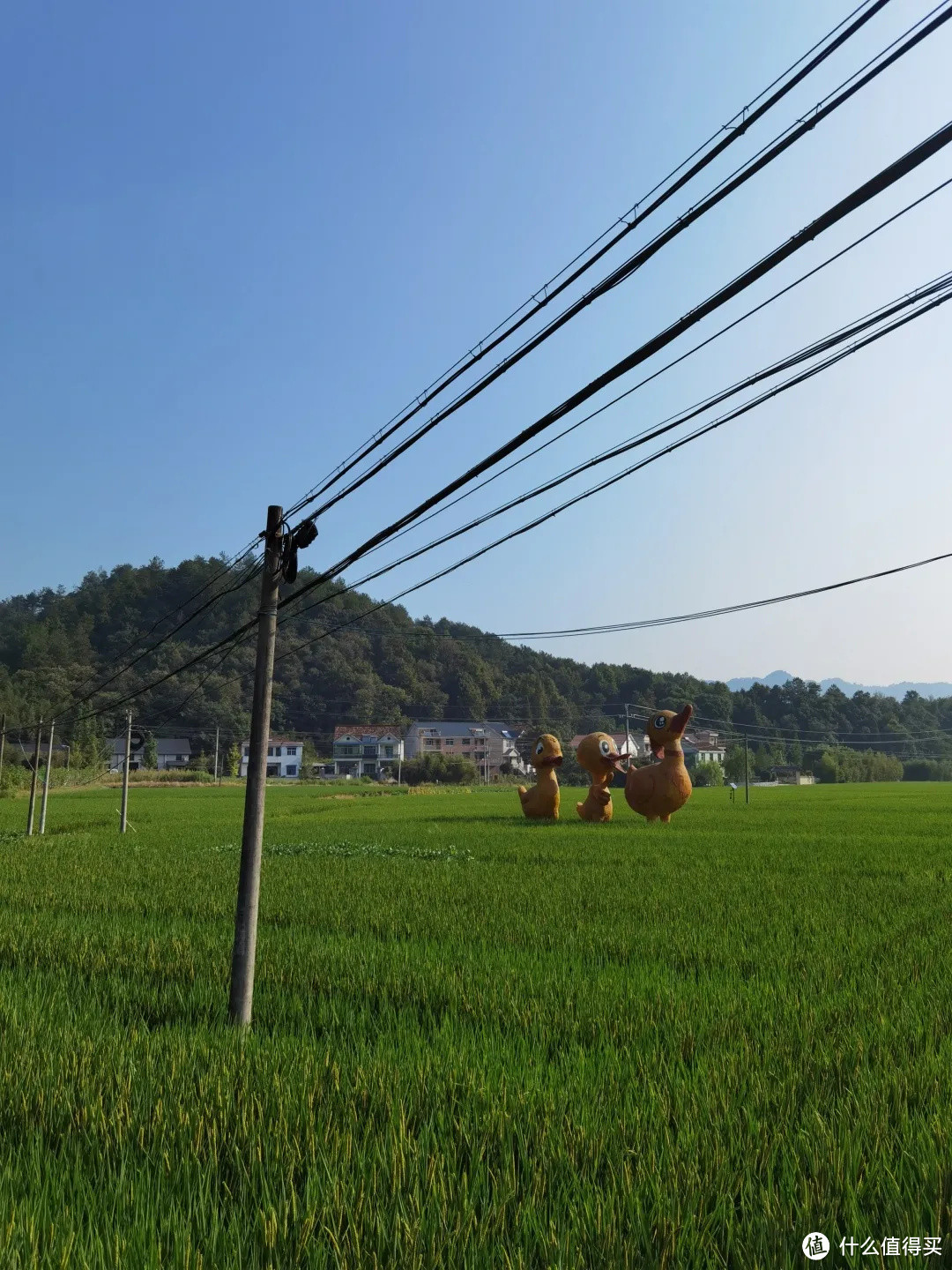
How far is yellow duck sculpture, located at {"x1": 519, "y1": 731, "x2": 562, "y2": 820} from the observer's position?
90.6 ft

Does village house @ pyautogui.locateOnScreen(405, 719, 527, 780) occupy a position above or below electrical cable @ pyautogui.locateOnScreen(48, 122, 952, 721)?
below

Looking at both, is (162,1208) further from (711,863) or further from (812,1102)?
(711,863)

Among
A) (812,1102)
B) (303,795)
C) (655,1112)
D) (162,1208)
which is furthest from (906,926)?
(303,795)

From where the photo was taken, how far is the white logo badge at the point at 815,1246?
2854 mm

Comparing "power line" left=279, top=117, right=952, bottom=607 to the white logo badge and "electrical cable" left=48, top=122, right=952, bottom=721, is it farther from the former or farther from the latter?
the white logo badge

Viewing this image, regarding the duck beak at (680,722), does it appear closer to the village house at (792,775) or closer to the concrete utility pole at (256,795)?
the concrete utility pole at (256,795)

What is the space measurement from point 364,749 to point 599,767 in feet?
237

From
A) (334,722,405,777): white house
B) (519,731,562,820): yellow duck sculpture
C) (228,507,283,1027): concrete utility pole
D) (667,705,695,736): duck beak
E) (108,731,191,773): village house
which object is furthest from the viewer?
(334,722,405,777): white house

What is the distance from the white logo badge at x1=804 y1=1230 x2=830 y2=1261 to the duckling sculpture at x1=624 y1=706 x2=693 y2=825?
21990mm

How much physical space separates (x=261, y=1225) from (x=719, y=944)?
626 cm

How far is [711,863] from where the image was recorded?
643 inches

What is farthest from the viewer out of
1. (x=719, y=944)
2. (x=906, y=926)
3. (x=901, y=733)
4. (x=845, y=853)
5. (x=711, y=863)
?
(x=901, y=733)

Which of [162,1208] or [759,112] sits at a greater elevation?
[759,112]

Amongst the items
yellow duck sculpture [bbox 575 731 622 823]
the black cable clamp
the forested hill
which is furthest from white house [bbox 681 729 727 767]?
the black cable clamp
